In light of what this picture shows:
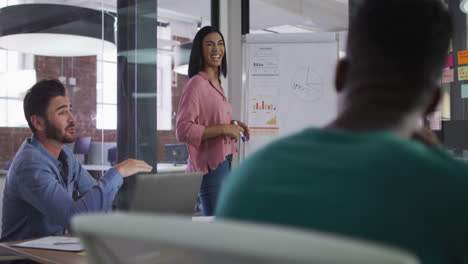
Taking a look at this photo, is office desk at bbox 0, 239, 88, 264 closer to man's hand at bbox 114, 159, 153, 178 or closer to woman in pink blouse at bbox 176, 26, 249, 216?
man's hand at bbox 114, 159, 153, 178

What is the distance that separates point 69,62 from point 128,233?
3655mm

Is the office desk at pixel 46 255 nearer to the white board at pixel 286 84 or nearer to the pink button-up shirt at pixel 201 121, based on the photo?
the pink button-up shirt at pixel 201 121

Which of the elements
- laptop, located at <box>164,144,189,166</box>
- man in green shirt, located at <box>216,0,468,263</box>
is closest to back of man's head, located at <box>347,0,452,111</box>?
man in green shirt, located at <box>216,0,468,263</box>

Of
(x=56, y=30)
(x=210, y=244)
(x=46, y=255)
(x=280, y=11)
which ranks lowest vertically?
(x=46, y=255)

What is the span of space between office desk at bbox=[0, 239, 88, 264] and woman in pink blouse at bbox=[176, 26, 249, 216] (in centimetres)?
129

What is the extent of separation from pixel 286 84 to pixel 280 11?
1.64 meters

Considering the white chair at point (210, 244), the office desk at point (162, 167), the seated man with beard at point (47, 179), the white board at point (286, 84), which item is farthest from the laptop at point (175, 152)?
the white chair at point (210, 244)

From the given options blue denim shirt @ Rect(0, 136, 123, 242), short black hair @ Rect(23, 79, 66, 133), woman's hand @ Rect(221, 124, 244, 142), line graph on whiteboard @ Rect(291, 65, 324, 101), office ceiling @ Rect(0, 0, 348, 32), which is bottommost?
blue denim shirt @ Rect(0, 136, 123, 242)

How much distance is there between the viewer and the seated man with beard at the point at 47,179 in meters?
1.98

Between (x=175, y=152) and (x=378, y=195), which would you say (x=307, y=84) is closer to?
(x=175, y=152)

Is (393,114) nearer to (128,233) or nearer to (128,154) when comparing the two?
(128,233)

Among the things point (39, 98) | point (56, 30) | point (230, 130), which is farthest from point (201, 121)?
point (56, 30)

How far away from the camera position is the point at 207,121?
121 inches

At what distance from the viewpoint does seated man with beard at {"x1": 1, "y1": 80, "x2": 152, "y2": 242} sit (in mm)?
1979
